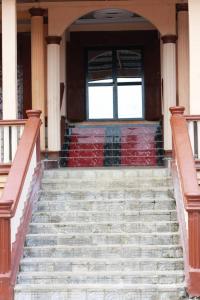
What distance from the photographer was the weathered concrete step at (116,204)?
29.3 ft

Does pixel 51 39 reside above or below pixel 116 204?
above

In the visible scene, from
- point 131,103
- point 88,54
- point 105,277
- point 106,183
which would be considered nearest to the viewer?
point 105,277

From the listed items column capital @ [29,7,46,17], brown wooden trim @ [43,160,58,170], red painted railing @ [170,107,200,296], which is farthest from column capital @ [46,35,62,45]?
red painted railing @ [170,107,200,296]

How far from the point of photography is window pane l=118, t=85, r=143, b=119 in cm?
1486

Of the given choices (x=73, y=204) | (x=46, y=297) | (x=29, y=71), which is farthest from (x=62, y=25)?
(x=46, y=297)

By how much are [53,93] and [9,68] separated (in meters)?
2.02

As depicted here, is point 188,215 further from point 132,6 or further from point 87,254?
point 132,6

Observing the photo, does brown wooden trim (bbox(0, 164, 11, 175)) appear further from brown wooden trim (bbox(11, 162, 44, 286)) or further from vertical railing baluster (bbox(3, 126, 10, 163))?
brown wooden trim (bbox(11, 162, 44, 286))

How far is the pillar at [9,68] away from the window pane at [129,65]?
4868 millimetres

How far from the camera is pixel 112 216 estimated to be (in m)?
8.73

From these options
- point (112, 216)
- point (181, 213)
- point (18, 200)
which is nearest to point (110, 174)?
point (112, 216)

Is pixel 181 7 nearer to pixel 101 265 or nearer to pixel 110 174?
pixel 110 174

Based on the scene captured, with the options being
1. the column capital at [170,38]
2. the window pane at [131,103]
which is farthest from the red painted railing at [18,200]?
the window pane at [131,103]

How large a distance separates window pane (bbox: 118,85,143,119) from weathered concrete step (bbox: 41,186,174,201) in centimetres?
573
